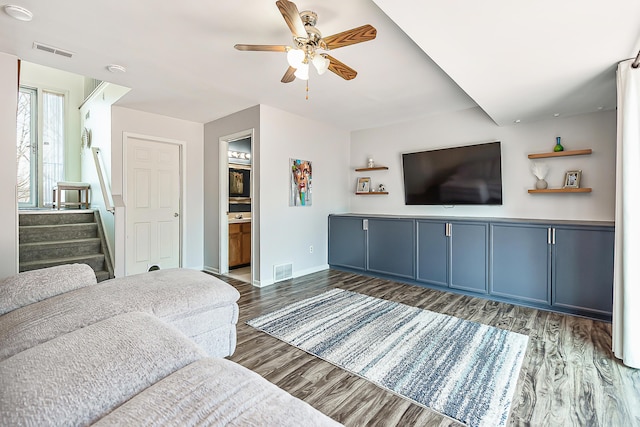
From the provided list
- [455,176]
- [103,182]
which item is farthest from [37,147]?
[455,176]

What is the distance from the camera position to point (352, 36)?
1995 mm

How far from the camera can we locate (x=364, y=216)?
15.7ft

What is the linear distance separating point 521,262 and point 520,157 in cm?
142

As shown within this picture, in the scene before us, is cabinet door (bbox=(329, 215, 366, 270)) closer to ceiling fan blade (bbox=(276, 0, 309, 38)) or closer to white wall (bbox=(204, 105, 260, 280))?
white wall (bbox=(204, 105, 260, 280))

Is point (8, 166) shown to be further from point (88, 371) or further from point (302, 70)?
point (88, 371)

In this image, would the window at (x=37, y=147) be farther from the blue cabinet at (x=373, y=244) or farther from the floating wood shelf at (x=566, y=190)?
the floating wood shelf at (x=566, y=190)

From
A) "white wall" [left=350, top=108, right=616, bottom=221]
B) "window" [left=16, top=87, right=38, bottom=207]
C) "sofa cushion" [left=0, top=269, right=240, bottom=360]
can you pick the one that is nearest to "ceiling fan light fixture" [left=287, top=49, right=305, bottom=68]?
"sofa cushion" [left=0, top=269, right=240, bottom=360]

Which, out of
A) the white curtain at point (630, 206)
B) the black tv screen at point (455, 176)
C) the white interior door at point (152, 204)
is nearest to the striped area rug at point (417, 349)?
the white curtain at point (630, 206)

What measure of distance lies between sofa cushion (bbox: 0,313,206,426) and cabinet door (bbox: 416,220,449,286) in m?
3.63

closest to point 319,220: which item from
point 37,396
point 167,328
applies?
point 167,328

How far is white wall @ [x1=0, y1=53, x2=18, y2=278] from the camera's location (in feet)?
8.44

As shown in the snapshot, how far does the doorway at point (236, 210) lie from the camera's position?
4719 mm

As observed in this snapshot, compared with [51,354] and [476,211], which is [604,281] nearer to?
[476,211]

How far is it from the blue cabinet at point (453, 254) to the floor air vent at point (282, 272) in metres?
1.86
